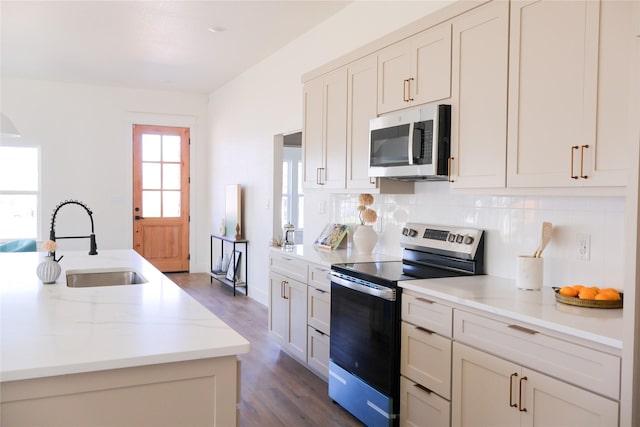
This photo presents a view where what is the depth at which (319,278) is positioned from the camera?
347 centimetres

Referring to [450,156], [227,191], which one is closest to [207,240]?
[227,191]

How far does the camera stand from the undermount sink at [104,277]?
3.03 metres

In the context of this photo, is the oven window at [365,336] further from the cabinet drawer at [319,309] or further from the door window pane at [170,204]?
the door window pane at [170,204]

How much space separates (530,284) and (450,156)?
0.77 metres

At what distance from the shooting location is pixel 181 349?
1499 mm

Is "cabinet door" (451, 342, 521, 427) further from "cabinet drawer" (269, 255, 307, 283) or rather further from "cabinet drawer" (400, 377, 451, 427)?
"cabinet drawer" (269, 255, 307, 283)

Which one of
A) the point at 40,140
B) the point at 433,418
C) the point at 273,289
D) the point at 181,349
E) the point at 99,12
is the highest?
the point at 99,12

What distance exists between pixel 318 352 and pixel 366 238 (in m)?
0.88

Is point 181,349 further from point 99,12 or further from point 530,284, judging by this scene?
point 99,12

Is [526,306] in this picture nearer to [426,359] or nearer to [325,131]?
[426,359]

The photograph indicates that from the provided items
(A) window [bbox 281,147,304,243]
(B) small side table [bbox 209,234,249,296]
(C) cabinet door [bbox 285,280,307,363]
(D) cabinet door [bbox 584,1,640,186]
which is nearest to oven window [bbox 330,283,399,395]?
(C) cabinet door [bbox 285,280,307,363]

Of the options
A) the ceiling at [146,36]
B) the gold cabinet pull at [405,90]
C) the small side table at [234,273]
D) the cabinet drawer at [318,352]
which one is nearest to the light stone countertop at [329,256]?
the cabinet drawer at [318,352]

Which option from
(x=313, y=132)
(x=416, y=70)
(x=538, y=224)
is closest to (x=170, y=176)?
(x=313, y=132)

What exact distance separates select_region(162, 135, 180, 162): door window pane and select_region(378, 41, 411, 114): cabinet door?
A: 5789mm
